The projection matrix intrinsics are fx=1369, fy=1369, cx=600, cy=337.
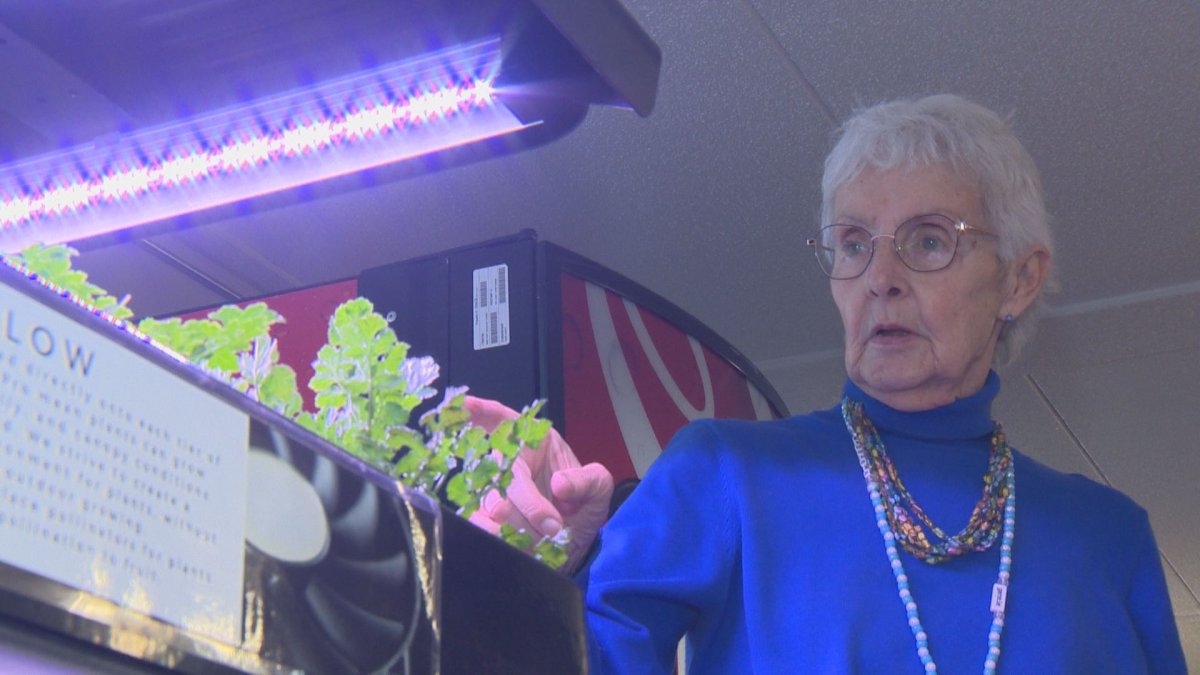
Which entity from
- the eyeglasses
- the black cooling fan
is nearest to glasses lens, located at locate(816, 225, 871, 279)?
the eyeglasses

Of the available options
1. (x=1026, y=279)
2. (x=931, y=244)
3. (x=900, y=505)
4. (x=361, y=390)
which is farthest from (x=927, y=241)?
(x=361, y=390)

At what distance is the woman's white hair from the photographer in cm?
137

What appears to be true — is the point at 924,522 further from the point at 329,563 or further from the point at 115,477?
the point at 115,477

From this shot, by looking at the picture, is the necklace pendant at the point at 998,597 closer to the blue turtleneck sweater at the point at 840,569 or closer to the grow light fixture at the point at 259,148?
the blue turtleneck sweater at the point at 840,569

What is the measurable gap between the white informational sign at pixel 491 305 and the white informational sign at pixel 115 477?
115 centimetres

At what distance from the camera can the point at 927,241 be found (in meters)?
1.34

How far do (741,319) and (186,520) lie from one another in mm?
2741

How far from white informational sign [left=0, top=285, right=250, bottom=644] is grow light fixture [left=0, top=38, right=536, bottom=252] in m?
0.56

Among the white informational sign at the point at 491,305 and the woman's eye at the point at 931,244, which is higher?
the white informational sign at the point at 491,305

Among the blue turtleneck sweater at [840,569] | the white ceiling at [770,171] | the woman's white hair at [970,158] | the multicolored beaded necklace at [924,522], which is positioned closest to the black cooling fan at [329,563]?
the blue turtleneck sweater at [840,569]

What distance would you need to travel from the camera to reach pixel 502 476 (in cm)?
78

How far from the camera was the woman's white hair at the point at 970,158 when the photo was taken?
4.50 feet

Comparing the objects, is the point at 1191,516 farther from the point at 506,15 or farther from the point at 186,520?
the point at 186,520

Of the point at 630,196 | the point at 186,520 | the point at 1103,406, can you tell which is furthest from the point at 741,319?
the point at 186,520
